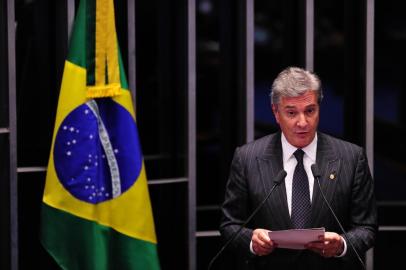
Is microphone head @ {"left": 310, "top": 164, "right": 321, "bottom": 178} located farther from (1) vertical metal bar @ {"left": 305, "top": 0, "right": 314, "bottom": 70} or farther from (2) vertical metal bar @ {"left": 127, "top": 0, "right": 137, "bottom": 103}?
(2) vertical metal bar @ {"left": 127, "top": 0, "right": 137, "bottom": 103}

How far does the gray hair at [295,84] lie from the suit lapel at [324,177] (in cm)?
24

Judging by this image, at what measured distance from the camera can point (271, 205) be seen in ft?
10.2

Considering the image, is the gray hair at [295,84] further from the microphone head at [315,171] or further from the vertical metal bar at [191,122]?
the vertical metal bar at [191,122]

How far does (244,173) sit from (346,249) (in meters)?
0.53

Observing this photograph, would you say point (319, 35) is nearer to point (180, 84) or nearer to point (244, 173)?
point (180, 84)

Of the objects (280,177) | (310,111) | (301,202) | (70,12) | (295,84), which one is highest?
(70,12)

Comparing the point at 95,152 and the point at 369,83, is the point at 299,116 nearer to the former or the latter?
the point at 95,152

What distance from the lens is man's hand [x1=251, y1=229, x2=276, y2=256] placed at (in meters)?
2.91

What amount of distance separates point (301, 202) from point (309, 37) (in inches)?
60.9

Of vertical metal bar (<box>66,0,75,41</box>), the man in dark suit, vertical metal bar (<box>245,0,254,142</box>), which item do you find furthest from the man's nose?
vertical metal bar (<box>66,0,75,41</box>)

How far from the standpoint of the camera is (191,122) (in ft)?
14.4

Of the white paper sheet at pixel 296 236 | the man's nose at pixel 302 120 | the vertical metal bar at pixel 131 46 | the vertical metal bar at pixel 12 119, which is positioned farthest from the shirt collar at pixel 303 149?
the vertical metal bar at pixel 12 119

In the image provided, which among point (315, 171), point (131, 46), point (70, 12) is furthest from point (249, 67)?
point (315, 171)

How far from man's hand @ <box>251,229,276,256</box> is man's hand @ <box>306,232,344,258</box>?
143 mm
